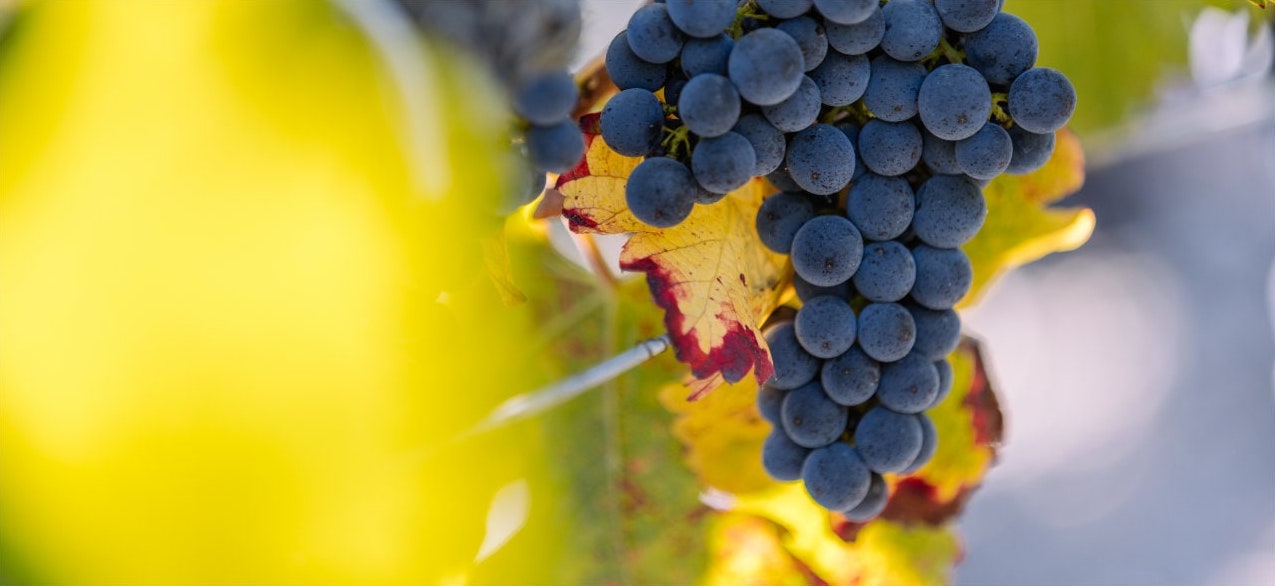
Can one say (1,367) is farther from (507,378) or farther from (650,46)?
(507,378)

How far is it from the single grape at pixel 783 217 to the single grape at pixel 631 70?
0.30 ft

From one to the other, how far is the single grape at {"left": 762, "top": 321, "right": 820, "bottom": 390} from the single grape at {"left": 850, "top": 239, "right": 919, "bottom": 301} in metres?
0.05

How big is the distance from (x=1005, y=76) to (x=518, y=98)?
24 cm

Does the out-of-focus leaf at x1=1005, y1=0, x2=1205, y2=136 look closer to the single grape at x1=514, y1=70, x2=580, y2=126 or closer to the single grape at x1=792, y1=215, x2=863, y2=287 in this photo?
the single grape at x1=792, y1=215, x2=863, y2=287

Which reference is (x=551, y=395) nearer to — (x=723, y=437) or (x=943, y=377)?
(x=723, y=437)

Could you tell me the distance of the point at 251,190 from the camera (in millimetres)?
180

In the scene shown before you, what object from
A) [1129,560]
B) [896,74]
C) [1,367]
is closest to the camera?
[1,367]

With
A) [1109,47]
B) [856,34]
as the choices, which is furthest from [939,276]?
[1109,47]

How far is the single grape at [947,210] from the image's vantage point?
0.45 metres

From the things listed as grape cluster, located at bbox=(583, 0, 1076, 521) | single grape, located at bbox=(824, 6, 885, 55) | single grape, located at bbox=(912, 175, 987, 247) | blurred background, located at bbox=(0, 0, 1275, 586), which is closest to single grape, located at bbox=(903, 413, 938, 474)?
grape cluster, located at bbox=(583, 0, 1076, 521)

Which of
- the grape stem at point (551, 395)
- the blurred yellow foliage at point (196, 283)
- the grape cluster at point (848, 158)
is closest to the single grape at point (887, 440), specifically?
the grape cluster at point (848, 158)

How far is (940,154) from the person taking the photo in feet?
1.43

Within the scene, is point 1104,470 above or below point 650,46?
below

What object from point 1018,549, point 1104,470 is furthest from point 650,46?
point 1104,470
